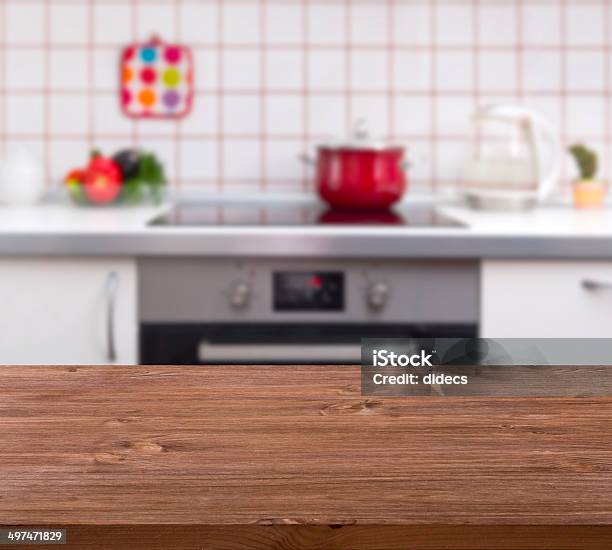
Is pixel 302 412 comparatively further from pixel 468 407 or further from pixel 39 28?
pixel 39 28

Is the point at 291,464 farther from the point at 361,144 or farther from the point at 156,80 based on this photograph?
the point at 156,80

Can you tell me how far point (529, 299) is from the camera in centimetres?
165

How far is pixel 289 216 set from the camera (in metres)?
1.96

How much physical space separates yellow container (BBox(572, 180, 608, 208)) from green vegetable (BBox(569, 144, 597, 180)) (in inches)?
0.7

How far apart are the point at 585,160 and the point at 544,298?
0.62m

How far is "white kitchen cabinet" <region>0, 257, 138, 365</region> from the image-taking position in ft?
5.41

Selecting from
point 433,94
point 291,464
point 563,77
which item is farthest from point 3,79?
point 291,464

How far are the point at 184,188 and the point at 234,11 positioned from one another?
16.6 inches

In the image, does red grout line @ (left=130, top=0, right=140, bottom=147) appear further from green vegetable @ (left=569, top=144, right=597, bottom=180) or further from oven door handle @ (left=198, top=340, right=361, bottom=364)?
green vegetable @ (left=569, top=144, right=597, bottom=180)

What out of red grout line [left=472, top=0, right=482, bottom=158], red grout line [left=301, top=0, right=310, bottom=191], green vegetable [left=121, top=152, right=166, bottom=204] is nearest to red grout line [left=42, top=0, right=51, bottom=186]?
green vegetable [left=121, top=152, right=166, bottom=204]

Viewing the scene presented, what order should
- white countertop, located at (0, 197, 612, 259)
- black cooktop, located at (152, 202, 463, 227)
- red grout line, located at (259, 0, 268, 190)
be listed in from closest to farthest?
white countertop, located at (0, 197, 612, 259), black cooktop, located at (152, 202, 463, 227), red grout line, located at (259, 0, 268, 190)

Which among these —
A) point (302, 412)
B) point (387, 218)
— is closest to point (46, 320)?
point (387, 218)

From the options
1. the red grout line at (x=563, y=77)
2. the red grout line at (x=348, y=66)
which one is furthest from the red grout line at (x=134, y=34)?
the red grout line at (x=563, y=77)

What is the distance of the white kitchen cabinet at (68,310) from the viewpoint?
165 centimetres
